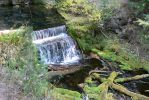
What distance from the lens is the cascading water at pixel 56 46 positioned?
1407cm

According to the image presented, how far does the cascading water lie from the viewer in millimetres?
14070

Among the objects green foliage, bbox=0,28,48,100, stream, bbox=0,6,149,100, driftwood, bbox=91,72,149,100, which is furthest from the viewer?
stream, bbox=0,6,149,100

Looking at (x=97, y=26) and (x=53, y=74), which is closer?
(x=53, y=74)

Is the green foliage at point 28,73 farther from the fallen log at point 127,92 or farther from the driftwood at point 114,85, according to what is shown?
the fallen log at point 127,92

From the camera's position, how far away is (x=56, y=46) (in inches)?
567

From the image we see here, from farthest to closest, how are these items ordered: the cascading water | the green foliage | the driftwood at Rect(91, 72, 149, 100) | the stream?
the cascading water < the stream < the driftwood at Rect(91, 72, 149, 100) < the green foliage

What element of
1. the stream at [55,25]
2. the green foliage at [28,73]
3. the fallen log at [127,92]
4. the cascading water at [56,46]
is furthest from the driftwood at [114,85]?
the green foliage at [28,73]

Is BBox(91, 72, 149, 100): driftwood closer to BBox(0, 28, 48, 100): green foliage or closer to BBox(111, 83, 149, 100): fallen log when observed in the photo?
BBox(111, 83, 149, 100): fallen log

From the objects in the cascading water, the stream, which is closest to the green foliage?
the stream

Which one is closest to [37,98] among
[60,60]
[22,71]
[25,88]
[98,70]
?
[25,88]

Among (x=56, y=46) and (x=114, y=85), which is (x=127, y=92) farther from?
(x=56, y=46)

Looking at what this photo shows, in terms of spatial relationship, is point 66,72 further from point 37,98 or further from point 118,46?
point 37,98

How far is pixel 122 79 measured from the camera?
1193cm

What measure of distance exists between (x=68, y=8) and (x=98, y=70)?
6189 millimetres
